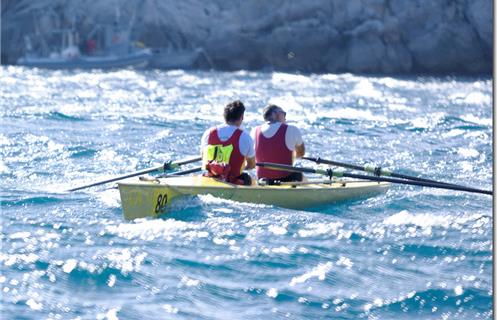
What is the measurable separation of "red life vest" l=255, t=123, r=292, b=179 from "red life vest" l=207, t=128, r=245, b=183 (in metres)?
0.51

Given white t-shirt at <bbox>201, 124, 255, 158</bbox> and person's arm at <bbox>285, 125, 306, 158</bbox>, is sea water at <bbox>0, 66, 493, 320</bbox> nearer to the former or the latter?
white t-shirt at <bbox>201, 124, 255, 158</bbox>

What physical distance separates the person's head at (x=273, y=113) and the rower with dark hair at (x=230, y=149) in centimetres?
58

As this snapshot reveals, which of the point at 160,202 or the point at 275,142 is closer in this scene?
the point at 160,202

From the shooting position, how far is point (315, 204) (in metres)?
11.1

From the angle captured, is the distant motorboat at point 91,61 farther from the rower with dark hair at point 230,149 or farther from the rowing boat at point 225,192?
the rower with dark hair at point 230,149

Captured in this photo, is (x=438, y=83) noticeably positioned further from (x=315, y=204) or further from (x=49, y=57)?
Answer: (x=315, y=204)

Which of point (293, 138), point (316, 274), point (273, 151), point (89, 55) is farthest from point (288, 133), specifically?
point (89, 55)

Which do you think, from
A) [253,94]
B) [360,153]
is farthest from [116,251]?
[253,94]

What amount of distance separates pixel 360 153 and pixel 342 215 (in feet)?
19.3

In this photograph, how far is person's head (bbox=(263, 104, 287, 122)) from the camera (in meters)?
11.2

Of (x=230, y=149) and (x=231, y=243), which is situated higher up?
(x=230, y=149)

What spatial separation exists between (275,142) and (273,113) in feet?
1.03

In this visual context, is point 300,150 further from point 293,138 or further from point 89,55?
point 89,55

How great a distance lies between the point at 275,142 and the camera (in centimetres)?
1120
